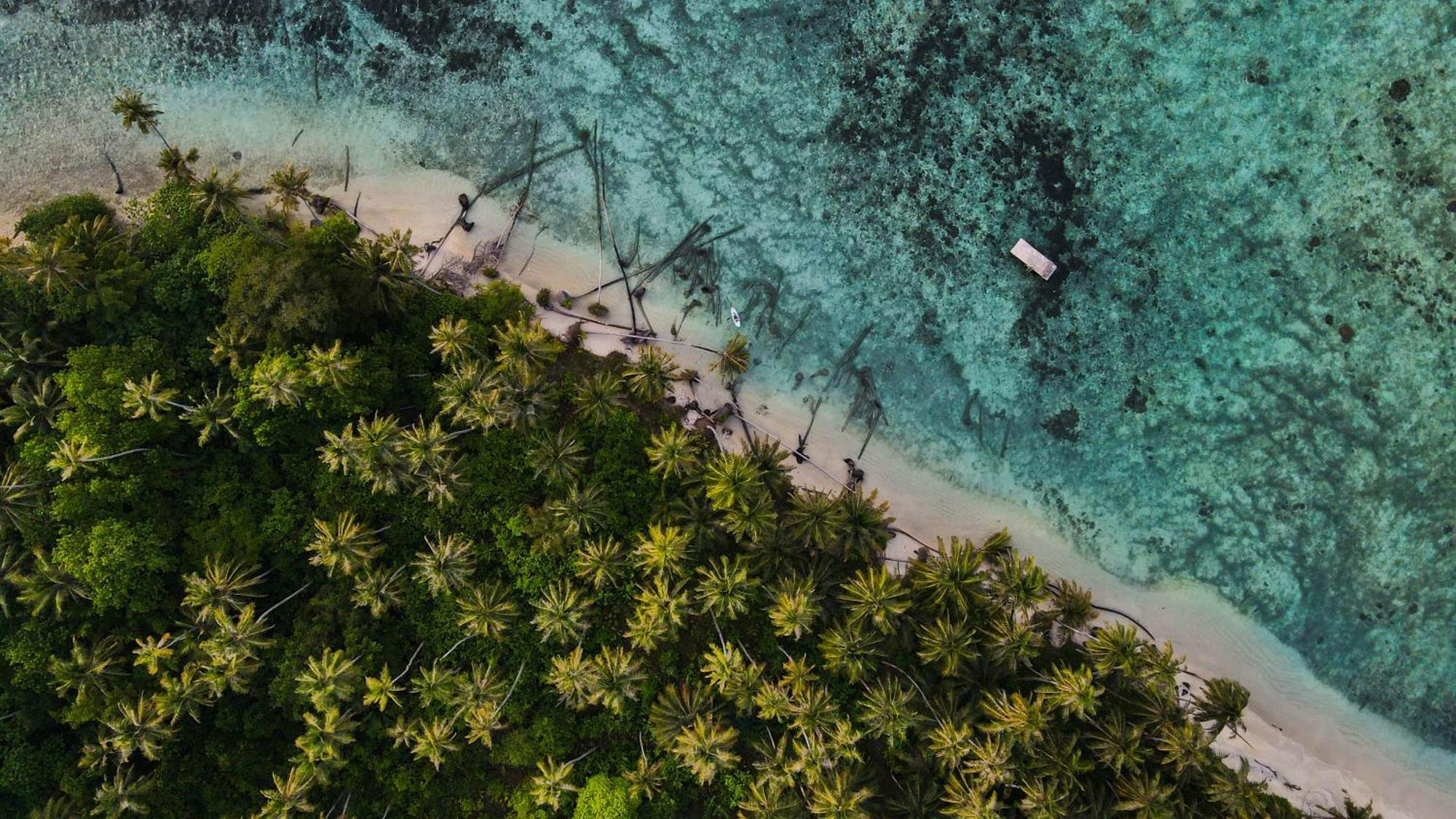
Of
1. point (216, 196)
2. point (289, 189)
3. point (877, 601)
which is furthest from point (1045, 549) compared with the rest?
point (216, 196)

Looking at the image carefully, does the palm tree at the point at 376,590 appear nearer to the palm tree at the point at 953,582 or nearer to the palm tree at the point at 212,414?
the palm tree at the point at 212,414

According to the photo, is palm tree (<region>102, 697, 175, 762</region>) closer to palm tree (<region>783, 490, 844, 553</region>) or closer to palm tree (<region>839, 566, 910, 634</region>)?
palm tree (<region>783, 490, 844, 553</region>)

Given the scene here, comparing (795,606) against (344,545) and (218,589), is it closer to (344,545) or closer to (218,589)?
(344,545)

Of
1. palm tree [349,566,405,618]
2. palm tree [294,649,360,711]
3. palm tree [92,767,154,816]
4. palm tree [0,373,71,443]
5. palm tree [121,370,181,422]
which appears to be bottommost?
palm tree [92,767,154,816]

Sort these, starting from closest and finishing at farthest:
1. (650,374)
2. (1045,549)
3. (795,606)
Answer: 1. (795,606)
2. (650,374)
3. (1045,549)

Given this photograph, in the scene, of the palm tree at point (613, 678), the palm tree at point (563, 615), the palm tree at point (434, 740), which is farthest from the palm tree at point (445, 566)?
the palm tree at point (613, 678)

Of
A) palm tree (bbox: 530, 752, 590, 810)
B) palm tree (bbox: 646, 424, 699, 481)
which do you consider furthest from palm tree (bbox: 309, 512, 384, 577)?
palm tree (bbox: 646, 424, 699, 481)

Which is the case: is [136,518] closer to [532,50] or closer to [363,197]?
[363,197]
